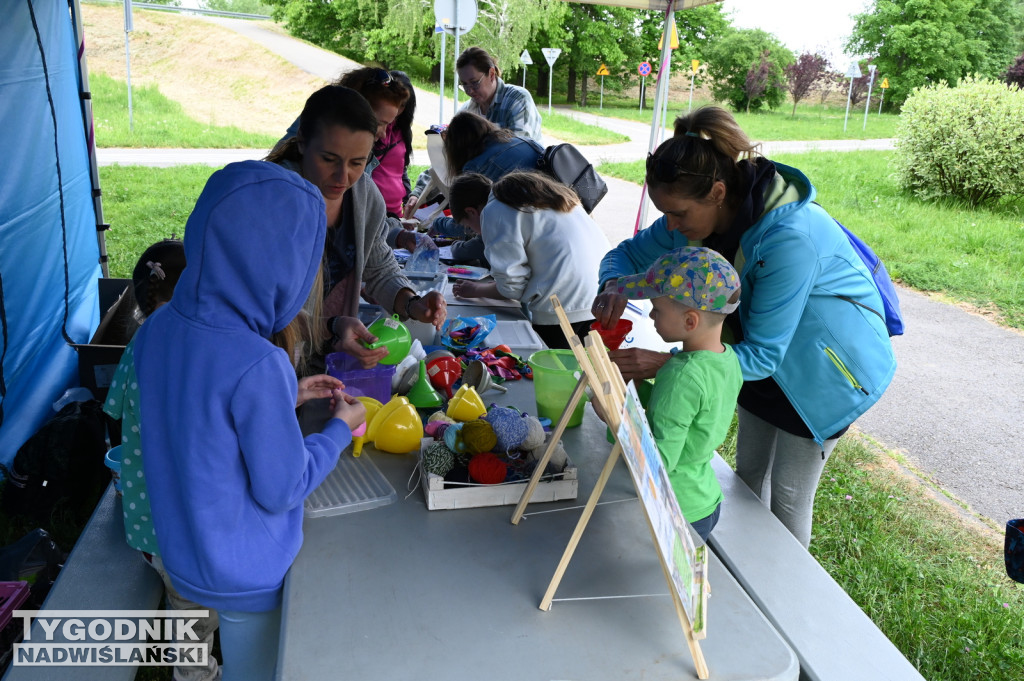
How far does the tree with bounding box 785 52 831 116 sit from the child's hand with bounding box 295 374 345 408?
108 feet

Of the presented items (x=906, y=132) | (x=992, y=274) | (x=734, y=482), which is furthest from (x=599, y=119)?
(x=734, y=482)

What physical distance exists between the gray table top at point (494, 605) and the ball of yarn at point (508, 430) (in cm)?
14

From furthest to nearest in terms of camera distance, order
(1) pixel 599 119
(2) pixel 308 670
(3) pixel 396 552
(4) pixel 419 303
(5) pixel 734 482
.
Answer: (1) pixel 599 119 → (4) pixel 419 303 → (5) pixel 734 482 → (3) pixel 396 552 → (2) pixel 308 670

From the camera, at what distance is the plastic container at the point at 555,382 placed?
1.91m

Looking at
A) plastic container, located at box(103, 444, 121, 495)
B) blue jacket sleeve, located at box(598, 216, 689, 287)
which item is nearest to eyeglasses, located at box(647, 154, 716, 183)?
blue jacket sleeve, located at box(598, 216, 689, 287)

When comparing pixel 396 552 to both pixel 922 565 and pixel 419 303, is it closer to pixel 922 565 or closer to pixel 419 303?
pixel 419 303

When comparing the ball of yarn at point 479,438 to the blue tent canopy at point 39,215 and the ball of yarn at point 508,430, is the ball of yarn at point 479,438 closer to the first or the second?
the ball of yarn at point 508,430

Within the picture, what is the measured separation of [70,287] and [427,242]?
199cm

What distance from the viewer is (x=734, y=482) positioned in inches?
85.4

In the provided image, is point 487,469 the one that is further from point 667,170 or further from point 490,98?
point 490,98

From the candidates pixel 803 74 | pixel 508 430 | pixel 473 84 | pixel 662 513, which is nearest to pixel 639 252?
pixel 508 430

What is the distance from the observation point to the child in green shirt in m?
1.47

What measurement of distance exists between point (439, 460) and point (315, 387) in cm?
31

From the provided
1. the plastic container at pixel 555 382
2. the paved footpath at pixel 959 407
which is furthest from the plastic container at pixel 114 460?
the paved footpath at pixel 959 407
